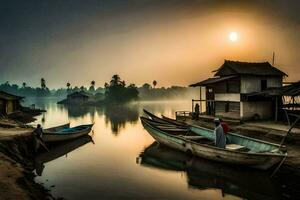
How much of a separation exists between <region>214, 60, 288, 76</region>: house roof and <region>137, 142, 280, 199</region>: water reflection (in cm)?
1421

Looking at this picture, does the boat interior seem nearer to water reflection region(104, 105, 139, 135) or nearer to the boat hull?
the boat hull

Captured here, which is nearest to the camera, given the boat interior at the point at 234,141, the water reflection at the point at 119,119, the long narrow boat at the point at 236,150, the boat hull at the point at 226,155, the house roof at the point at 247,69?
the boat hull at the point at 226,155

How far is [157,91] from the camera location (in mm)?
189750

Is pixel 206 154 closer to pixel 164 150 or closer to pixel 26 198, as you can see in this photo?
pixel 164 150

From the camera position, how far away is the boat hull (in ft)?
42.5

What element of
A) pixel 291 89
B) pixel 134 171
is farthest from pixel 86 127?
pixel 291 89

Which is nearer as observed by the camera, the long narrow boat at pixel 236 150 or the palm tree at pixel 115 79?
the long narrow boat at pixel 236 150

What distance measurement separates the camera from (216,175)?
14.2m

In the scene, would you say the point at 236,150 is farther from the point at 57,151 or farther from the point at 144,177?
the point at 57,151

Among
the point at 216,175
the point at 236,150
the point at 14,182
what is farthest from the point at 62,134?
the point at 236,150

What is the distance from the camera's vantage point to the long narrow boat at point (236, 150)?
13.1m

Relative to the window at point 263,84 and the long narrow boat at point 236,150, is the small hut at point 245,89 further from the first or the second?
the long narrow boat at point 236,150

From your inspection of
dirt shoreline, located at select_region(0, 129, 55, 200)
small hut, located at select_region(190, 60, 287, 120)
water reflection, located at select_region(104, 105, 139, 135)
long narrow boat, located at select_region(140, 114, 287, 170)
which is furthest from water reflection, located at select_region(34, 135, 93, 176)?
small hut, located at select_region(190, 60, 287, 120)

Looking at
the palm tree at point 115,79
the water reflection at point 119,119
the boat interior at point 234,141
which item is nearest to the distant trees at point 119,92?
the palm tree at point 115,79
